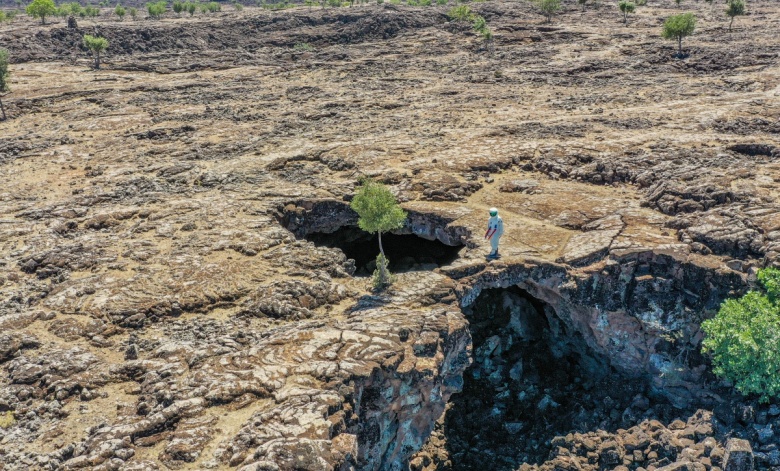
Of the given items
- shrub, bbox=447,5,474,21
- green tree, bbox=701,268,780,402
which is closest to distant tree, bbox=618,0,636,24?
shrub, bbox=447,5,474,21

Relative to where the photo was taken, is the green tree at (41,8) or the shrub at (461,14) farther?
the shrub at (461,14)

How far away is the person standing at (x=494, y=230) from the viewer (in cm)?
1923

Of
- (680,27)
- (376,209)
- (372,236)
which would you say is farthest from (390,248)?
(680,27)

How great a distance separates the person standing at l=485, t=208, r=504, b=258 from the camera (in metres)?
19.2

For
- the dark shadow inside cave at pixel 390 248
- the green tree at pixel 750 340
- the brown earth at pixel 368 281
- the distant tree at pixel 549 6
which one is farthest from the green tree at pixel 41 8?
the green tree at pixel 750 340

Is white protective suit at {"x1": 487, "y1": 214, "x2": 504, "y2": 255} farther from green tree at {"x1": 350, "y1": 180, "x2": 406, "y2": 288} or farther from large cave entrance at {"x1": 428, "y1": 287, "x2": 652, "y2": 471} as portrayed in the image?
large cave entrance at {"x1": 428, "y1": 287, "x2": 652, "y2": 471}

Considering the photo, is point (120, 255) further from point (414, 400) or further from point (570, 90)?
point (570, 90)

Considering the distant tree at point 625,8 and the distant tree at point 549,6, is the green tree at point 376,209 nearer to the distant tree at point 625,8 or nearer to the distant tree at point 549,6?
the distant tree at point 549,6

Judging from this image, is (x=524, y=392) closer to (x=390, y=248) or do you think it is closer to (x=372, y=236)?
(x=390, y=248)

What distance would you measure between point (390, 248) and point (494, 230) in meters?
8.39

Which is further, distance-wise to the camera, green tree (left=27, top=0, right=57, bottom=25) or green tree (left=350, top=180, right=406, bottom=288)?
green tree (left=27, top=0, right=57, bottom=25)

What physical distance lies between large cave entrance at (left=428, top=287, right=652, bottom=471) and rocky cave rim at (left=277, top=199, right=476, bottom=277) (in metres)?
3.21

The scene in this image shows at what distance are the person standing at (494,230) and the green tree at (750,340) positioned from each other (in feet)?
23.5

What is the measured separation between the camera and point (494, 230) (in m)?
19.5
